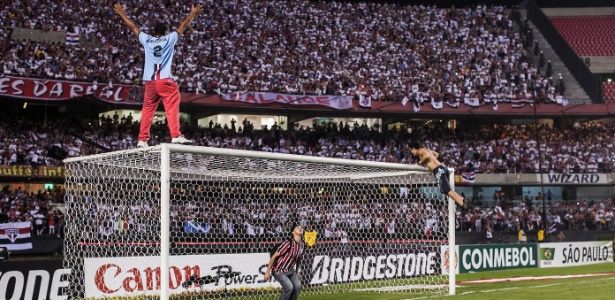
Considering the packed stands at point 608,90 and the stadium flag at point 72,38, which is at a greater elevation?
the stadium flag at point 72,38

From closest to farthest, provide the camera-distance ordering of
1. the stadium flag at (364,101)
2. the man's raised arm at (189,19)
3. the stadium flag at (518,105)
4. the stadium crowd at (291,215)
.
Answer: the man's raised arm at (189,19), the stadium crowd at (291,215), the stadium flag at (364,101), the stadium flag at (518,105)

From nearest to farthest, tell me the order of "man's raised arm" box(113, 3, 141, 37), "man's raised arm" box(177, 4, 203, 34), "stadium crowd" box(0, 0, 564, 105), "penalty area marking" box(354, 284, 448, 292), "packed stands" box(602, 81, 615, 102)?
"man's raised arm" box(177, 4, 203, 34) → "man's raised arm" box(113, 3, 141, 37) → "penalty area marking" box(354, 284, 448, 292) → "stadium crowd" box(0, 0, 564, 105) → "packed stands" box(602, 81, 615, 102)

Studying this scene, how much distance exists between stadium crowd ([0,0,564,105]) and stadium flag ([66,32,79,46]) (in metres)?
0.39

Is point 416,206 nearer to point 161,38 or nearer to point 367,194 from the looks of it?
point 367,194

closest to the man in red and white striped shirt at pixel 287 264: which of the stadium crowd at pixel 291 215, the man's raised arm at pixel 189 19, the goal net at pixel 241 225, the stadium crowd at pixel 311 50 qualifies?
the goal net at pixel 241 225

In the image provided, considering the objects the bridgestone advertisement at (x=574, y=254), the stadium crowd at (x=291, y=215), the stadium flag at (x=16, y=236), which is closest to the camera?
the stadium crowd at (x=291, y=215)

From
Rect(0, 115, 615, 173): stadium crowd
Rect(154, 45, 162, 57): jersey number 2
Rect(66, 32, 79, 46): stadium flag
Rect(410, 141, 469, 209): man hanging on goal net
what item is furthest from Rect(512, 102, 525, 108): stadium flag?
Rect(154, 45, 162, 57): jersey number 2

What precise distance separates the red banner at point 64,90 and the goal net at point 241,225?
558 inches

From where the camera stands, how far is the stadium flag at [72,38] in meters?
42.4

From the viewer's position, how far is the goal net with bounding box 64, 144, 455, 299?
15672 mm

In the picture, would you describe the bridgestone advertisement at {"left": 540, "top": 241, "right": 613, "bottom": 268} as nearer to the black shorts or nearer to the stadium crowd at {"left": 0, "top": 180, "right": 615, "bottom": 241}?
the stadium crowd at {"left": 0, "top": 180, "right": 615, "bottom": 241}

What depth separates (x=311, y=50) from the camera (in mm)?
49219

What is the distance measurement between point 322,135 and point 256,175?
29490 mm

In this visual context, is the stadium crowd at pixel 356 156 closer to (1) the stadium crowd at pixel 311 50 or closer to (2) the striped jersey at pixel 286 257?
(1) the stadium crowd at pixel 311 50
